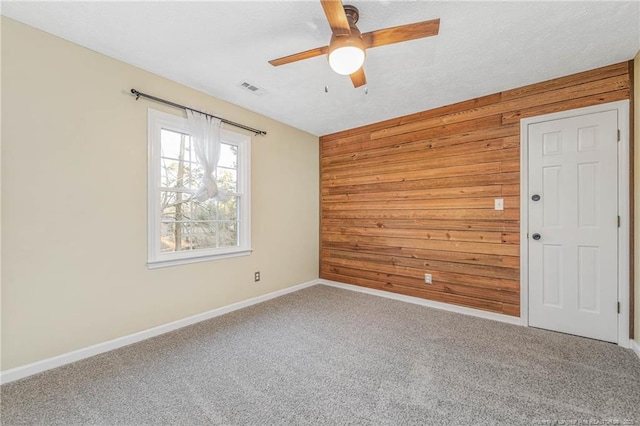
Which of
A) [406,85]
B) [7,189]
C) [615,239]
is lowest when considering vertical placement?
[615,239]

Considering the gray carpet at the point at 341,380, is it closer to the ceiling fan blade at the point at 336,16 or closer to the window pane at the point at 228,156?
the window pane at the point at 228,156

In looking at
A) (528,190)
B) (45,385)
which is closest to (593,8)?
(528,190)

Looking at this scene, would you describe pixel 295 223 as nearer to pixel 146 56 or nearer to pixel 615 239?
pixel 146 56

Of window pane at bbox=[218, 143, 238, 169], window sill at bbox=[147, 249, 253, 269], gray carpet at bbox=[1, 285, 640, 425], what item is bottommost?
gray carpet at bbox=[1, 285, 640, 425]

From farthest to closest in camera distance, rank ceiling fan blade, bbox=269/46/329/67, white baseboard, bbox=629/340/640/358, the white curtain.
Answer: the white curtain < white baseboard, bbox=629/340/640/358 < ceiling fan blade, bbox=269/46/329/67

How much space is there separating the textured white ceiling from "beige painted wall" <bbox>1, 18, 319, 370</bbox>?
0.22 m

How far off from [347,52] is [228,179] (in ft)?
7.23

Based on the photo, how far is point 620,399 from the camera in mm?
1703

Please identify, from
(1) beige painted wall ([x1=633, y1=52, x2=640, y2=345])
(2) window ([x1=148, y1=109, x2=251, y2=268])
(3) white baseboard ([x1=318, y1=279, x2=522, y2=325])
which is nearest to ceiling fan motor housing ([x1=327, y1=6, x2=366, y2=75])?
(2) window ([x1=148, y1=109, x2=251, y2=268])

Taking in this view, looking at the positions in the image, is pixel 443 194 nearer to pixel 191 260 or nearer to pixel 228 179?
pixel 228 179

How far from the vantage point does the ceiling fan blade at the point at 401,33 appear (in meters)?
1.52

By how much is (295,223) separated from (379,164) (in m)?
1.54

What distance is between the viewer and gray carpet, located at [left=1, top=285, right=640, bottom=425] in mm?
1585

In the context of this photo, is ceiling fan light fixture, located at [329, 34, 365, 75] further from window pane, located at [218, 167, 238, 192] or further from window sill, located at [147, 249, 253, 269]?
window sill, located at [147, 249, 253, 269]
